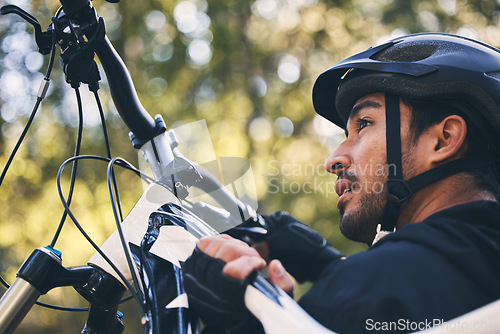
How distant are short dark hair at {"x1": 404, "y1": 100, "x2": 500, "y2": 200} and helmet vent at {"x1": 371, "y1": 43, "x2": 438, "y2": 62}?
0.27 meters

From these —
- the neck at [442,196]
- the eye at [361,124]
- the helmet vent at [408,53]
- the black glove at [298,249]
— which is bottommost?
the black glove at [298,249]

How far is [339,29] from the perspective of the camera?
14.2 m

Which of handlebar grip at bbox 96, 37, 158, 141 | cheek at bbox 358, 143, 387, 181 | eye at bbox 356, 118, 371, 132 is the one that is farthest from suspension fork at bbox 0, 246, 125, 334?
eye at bbox 356, 118, 371, 132

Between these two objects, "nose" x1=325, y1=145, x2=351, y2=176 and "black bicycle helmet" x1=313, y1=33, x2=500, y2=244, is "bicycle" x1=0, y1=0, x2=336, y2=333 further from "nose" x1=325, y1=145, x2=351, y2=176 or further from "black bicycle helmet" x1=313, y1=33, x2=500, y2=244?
"black bicycle helmet" x1=313, y1=33, x2=500, y2=244

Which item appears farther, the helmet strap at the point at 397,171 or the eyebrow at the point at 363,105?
the eyebrow at the point at 363,105

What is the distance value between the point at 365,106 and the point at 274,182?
35.5 ft

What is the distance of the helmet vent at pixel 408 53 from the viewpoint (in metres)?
2.51

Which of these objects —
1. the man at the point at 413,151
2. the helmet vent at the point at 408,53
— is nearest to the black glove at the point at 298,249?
the man at the point at 413,151

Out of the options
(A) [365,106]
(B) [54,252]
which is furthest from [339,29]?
(B) [54,252]

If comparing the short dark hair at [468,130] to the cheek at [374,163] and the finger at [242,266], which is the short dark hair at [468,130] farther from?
the finger at [242,266]

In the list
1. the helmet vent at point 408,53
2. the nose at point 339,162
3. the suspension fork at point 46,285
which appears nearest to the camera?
the suspension fork at point 46,285

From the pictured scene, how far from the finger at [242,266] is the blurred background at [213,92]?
34.0ft

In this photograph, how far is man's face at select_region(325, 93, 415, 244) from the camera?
2293 mm

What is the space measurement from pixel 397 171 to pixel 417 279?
88 cm
